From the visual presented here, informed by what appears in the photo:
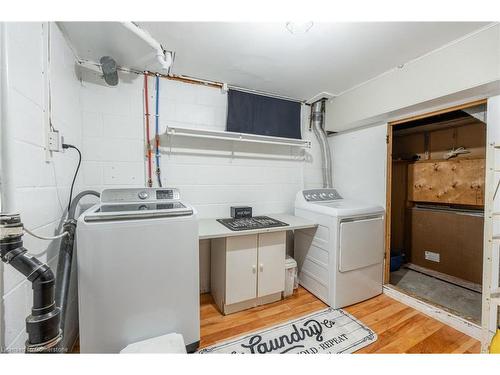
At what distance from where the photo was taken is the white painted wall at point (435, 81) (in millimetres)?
1484

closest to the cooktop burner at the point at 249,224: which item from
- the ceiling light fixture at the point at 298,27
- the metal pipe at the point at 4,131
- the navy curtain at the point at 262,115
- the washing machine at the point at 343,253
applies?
the washing machine at the point at 343,253

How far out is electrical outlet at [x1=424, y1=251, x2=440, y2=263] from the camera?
2912 mm

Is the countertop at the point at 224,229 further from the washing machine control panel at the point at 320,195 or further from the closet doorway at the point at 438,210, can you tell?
the closet doorway at the point at 438,210

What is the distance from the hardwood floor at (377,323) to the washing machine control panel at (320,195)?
1.12 metres

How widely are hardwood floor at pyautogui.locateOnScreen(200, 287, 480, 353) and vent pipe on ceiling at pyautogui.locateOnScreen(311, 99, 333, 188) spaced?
155cm

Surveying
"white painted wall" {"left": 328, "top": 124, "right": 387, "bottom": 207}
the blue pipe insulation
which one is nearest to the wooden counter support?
"white painted wall" {"left": 328, "top": 124, "right": 387, "bottom": 207}

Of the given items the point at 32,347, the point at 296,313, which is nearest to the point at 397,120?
the point at 296,313

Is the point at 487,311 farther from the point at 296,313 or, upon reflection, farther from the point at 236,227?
the point at 236,227

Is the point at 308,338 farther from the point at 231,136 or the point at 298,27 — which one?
the point at 298,27

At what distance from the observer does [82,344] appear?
46.8 inches

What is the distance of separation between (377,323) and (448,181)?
90.8 inches

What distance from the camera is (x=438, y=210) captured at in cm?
299

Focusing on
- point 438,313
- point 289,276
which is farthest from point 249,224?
point 438,313
